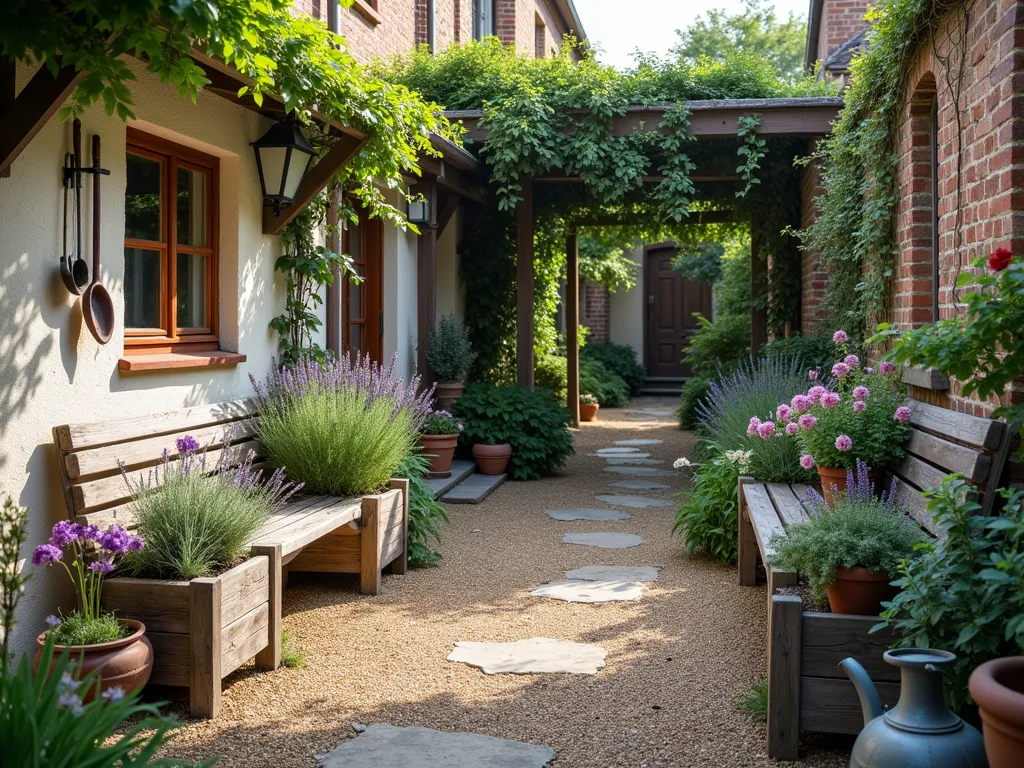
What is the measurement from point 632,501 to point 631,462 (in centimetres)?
214

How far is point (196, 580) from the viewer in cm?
331

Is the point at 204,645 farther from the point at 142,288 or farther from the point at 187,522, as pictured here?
the point at 142,288

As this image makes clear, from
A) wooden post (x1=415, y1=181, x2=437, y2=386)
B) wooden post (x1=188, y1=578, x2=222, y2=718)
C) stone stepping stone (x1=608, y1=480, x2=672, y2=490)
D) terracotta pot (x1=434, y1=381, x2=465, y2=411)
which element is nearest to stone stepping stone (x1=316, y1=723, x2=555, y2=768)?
wooden post (x1=188, y1=578, x2=222, y2=718)

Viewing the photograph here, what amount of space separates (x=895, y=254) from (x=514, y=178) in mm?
3977

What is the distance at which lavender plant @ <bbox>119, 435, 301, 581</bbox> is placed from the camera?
3.52m

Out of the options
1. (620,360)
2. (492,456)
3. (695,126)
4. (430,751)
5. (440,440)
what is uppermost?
(695,126)

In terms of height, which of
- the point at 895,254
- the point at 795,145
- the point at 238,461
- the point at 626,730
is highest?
the point at 795,145

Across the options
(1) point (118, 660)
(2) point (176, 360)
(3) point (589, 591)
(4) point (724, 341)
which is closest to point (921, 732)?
(1) point (118, 660)

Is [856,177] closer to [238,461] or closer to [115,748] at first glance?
[238,461]

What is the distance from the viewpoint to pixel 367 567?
197 inches

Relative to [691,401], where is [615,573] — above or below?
below

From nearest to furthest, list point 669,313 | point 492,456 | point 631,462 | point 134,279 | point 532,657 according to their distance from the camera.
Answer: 1. point 532,657
2. point 134,279
3. point 492,456
4. point 631,462
5. point 669,313

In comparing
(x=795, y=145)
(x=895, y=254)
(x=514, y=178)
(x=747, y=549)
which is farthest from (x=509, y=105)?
(x=747, y=549)

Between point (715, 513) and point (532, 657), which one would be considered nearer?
point (532, 657)
